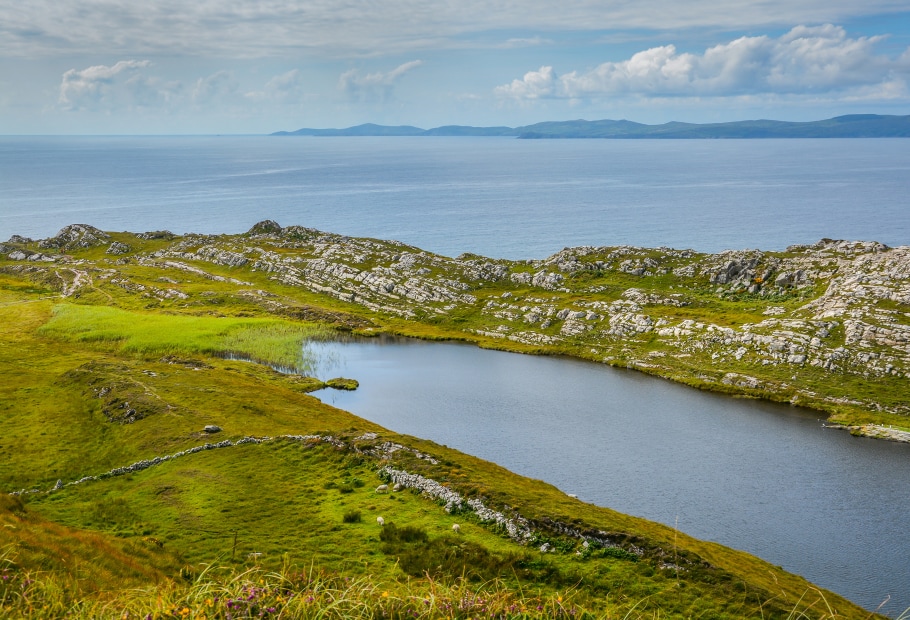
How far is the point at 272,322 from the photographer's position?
142875 millimetres

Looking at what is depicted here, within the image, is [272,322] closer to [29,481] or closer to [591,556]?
[29,481]

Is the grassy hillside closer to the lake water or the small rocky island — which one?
the lake water

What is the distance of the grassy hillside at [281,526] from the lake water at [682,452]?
8.10m

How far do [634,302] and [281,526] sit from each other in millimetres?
117128

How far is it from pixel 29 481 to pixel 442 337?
94695 millimetres

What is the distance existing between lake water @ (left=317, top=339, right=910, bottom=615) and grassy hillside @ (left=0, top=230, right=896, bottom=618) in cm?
810

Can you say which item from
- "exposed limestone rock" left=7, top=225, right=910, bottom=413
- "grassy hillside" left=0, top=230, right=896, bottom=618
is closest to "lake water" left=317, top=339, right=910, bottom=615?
"grassy hillside" left=0, top=230, right=896, bottom=618

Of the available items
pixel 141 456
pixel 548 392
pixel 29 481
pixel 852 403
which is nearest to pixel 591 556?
pixel 141 456

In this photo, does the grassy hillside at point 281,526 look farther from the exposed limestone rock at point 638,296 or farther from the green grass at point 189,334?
the exposed limestone rock at point 638,296

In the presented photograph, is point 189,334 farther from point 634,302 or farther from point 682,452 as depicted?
point 634,302

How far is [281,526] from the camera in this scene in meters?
42.3

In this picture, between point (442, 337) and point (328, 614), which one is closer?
point (328, 614)

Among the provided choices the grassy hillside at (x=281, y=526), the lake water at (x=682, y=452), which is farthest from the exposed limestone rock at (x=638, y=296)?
the grassy hillside at (x=281, y=526)

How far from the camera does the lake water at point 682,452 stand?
57375 mm
